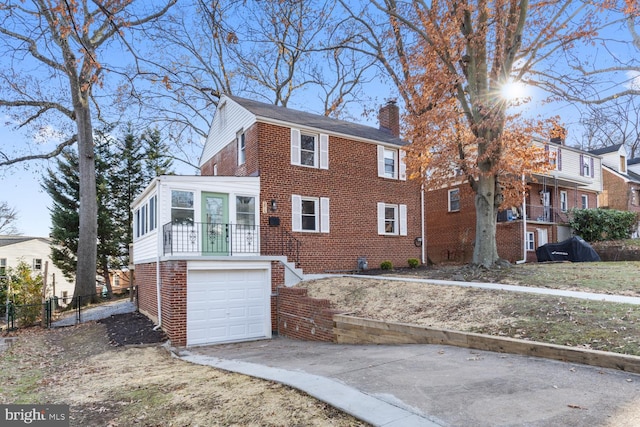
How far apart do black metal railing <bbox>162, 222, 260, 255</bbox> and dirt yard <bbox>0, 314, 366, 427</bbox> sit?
3.25m

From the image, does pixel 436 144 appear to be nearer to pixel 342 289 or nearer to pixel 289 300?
pixel 342 289

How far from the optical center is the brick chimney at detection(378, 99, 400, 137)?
65.7 feet

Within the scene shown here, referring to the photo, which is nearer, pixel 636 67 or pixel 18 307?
pixel 636 67

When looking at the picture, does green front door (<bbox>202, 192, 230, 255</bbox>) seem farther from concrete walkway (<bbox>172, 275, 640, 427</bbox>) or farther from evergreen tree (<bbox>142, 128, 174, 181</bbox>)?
evergreen tree (<bbox>142, 128, 174, 181</bbox>)

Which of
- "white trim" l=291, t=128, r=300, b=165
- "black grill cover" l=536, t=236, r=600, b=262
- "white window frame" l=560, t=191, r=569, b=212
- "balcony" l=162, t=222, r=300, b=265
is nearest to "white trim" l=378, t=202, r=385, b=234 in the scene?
"balcony" l=162, t=222, r=300, b=265

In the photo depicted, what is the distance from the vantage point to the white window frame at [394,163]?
56.7ft

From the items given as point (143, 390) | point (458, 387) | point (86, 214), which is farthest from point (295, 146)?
point (458, 387)

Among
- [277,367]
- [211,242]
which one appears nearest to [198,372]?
[277,367]

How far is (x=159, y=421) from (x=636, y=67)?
43.7ft

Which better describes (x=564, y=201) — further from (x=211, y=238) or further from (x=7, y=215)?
(x=7, y=215)

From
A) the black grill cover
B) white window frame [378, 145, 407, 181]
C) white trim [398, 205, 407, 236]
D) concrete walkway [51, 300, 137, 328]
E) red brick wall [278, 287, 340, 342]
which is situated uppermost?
white window frame [378, 145, 407, 181]

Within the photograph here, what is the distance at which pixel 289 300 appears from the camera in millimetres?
11562

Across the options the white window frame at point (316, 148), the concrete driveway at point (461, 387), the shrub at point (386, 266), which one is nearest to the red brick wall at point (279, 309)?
the concrete driveway at point (461, 387)

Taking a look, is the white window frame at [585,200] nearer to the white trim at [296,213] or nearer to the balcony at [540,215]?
the balcony at [540,215]
